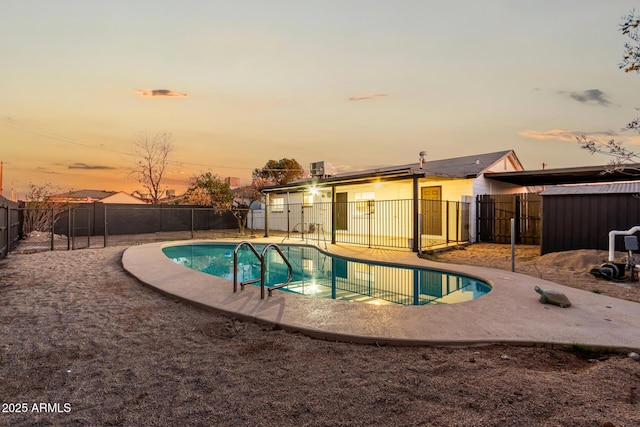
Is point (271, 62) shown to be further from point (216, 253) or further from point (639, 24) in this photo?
point (639, 24)

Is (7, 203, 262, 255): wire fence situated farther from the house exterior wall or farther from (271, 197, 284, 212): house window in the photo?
the house exterior wall

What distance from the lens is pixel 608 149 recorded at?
4.48 metres

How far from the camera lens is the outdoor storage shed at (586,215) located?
8273 mm

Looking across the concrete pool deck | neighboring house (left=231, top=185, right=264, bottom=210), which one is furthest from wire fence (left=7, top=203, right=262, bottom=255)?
the concrete pool deck

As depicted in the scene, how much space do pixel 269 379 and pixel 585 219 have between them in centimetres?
1010

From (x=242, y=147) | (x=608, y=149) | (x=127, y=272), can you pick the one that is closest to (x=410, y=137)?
(x=242, y=147)

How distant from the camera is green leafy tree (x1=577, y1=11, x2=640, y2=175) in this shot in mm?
3910

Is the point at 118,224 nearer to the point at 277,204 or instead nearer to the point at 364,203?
the point at 277,204

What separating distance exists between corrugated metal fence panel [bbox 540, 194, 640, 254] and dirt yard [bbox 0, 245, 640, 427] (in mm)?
7458

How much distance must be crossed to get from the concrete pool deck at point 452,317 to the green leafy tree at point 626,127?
6.85 feet

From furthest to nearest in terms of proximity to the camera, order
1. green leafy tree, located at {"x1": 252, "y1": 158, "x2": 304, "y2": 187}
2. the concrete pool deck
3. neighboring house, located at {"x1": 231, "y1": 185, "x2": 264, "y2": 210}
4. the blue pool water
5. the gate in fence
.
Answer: green leafy tree, located at {"x1": 252, "y1": 158, "x2": 304, "y2": 187}, neighboring house, located at {"x1": 231, "y1": 185, "x2": 264, "y2": 210}, the gate in fence, the blue pool water, the concrete pool deck

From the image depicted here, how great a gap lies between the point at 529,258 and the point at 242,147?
17029mm

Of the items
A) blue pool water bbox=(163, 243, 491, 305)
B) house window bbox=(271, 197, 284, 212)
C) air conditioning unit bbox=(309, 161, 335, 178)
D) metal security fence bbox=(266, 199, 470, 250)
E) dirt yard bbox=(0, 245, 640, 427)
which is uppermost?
air conditioning unit bbox=(309, 161, 335, 178)

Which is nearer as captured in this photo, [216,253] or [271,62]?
[271,62]
